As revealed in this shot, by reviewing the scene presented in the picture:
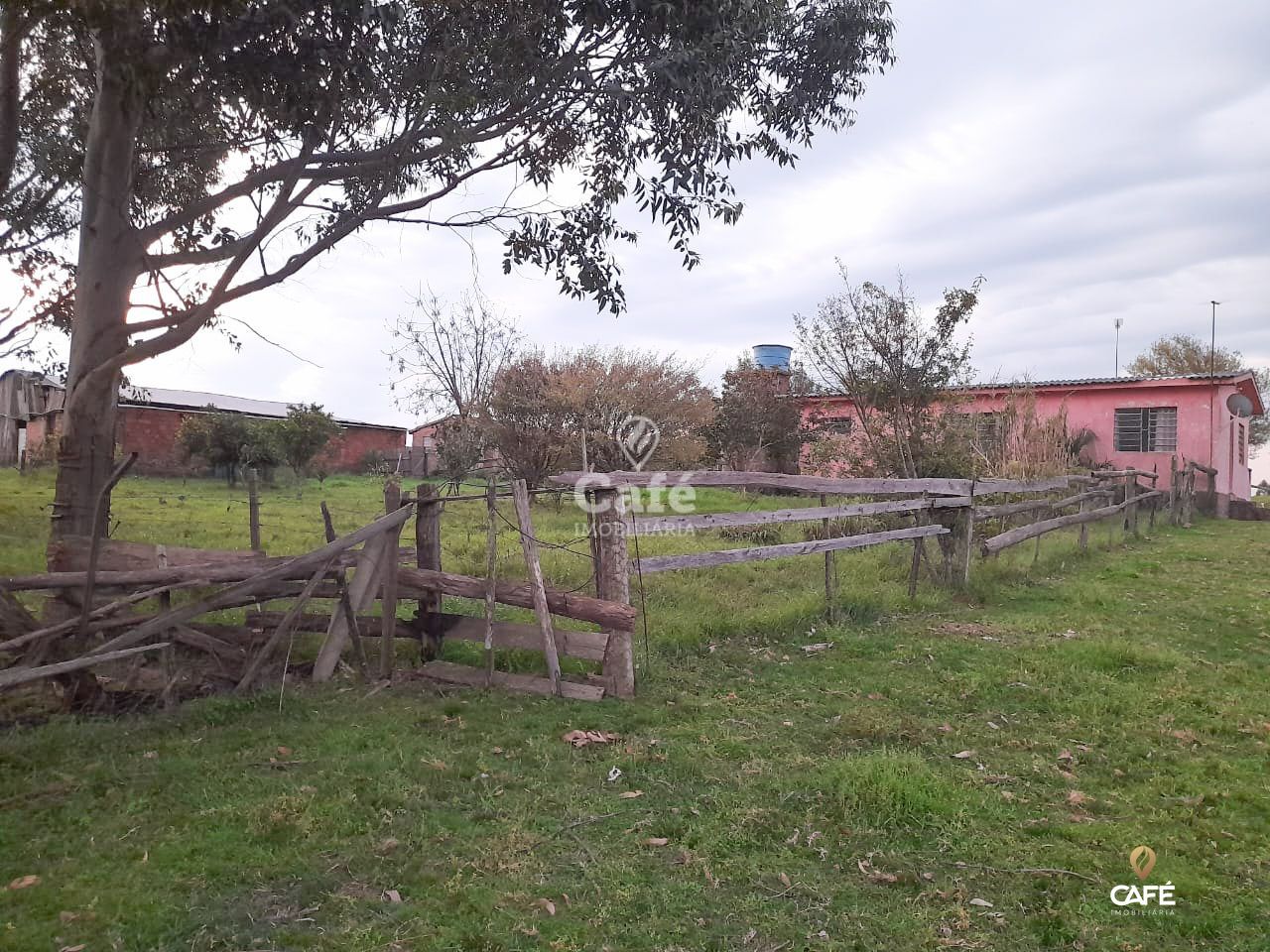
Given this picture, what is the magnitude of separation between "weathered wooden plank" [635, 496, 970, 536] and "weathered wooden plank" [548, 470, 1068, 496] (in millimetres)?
152

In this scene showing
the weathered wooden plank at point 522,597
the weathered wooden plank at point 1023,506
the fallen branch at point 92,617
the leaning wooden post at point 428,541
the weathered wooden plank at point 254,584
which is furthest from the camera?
the weathered wooden plank at point 1023,506

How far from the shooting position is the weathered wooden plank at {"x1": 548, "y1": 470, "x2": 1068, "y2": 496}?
19.9ft

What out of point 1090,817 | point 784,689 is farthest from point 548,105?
point 1090,817

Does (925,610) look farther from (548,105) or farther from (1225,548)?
(1225,548)

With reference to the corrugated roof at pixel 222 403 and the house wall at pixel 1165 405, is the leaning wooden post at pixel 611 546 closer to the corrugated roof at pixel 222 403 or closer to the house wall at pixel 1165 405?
the house wall at pixel 1165 405

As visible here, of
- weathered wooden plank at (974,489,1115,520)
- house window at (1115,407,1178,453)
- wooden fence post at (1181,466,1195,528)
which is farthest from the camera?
house window at (1115,407,1178,453)

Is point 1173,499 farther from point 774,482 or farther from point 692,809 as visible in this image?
point 692,809

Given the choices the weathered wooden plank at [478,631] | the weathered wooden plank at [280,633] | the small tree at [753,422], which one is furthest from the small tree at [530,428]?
the weathered wooden plank at [280,633]

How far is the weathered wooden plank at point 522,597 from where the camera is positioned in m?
5.74

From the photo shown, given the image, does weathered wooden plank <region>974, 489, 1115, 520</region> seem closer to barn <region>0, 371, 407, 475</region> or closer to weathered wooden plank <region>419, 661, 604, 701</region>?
weathered wooden plank <region>419, 661, 604, 701</region>

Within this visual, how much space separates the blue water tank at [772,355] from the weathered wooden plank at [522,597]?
21.8 meters

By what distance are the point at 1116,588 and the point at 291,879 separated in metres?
9.92

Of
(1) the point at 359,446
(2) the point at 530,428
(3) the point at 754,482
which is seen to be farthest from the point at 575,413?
(1) the point at 359,446

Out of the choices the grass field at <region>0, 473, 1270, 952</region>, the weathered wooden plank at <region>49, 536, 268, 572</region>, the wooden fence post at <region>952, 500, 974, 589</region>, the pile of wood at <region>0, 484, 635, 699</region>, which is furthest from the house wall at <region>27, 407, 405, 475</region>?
the wooden fence post at <region>952, 500, 974, 589</region>
